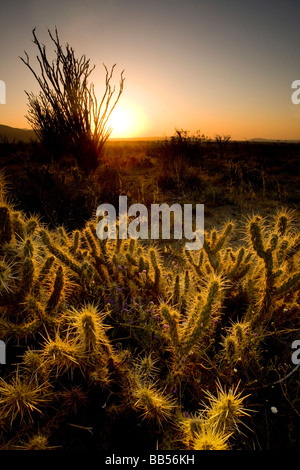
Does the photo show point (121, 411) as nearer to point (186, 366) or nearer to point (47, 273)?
point (186, 366)

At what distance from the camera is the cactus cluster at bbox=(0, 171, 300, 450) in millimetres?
1253

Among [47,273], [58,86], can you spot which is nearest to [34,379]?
[47,273]

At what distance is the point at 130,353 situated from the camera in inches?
64.3
